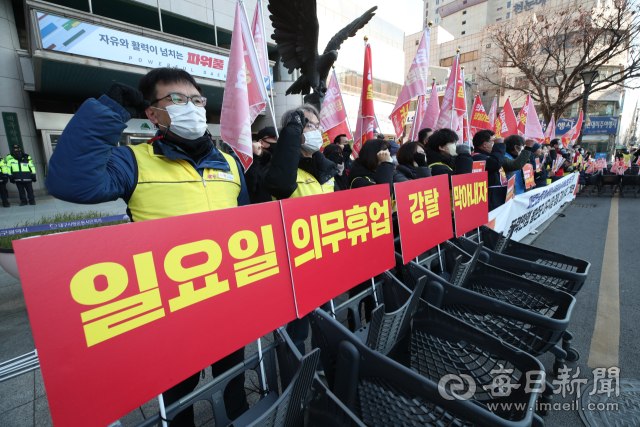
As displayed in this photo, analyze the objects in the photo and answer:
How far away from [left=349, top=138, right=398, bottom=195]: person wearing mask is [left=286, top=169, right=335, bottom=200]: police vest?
1.52 feet

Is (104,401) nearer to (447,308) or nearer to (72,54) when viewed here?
(447,308)

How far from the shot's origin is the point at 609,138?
102ft

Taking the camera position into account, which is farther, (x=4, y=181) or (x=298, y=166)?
(x=4, y=181)

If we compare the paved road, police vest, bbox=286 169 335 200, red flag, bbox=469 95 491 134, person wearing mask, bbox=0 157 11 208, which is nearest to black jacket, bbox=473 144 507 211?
the paved road

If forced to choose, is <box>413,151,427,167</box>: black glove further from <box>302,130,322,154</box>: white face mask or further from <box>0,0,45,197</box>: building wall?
<box>0,0,45,197</box>: building wall

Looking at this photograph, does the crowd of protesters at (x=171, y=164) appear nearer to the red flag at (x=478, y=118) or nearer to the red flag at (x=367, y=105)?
the red flag at (x=367, y=105)

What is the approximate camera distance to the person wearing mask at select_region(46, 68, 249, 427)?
1.16 meters

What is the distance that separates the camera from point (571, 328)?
2713 mm

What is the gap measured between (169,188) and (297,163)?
0.76 meters

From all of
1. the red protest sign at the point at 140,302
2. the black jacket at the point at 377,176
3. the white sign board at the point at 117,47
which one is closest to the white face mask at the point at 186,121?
the red protest sign at the point at 140,302

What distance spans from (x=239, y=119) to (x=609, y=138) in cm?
4300

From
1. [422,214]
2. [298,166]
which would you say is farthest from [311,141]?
[422,214]

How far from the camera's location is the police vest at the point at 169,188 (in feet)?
4.28

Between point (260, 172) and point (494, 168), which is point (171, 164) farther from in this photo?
point (494, 168)
